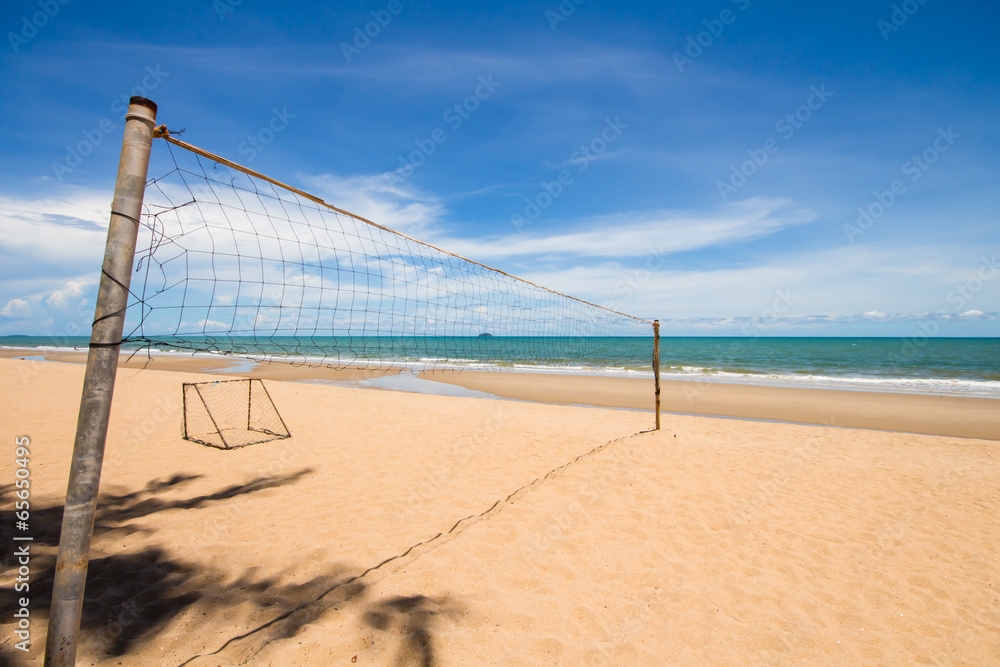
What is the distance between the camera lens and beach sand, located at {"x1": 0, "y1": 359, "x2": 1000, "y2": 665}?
242 cm

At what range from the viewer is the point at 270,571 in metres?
2.99

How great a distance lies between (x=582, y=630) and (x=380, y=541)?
1724mm

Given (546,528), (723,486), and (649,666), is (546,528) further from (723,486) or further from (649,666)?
(723,486)

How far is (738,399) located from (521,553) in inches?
426

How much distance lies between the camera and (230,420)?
7578 millimetres

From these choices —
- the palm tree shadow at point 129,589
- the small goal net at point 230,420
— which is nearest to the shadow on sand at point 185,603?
the palm tree shadow at point 129,589

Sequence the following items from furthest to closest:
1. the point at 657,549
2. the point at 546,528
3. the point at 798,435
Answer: the point at 798,435, the point at 546,528, the point at 657,549

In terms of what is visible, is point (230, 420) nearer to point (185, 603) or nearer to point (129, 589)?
point (129, 589)

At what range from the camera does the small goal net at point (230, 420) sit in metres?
6.09

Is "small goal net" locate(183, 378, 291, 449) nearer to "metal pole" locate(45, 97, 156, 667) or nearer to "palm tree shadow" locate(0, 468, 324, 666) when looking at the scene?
→ "palm tree shadow" locate(0, 468, 324, 666)

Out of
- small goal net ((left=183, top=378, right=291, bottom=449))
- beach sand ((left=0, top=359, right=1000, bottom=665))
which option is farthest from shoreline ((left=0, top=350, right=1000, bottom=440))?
beach sand ((left=0, top=359, right=1000, bottom=665))

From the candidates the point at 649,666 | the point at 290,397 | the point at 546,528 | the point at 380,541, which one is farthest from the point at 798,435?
the point at 290,397

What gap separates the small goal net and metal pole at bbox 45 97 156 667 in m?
4.19

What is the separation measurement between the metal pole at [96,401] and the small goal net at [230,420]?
13.7ft
